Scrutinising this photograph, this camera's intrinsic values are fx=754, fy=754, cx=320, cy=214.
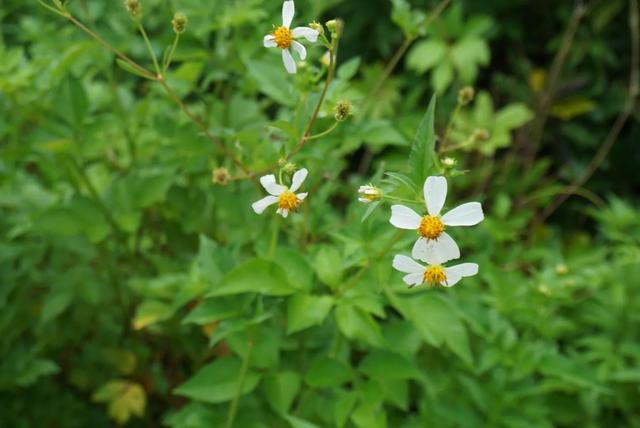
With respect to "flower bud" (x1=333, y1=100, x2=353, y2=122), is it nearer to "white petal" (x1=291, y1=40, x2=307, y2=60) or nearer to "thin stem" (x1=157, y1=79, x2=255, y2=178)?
"white petal" (x1=291, y1=40, x2=307, y2=60)

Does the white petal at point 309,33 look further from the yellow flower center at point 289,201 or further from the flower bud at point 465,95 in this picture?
the flower bud at point 465,95

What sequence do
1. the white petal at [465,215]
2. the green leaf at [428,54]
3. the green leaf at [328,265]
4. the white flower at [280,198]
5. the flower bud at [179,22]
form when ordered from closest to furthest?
the white petal at [465,215] < the white flower at [280,198] < the flower bud at [179,22] < the green leaf at [328,265] < the green leaf at [428,54]

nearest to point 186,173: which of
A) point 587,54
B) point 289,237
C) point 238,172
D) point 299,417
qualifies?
point 238,172

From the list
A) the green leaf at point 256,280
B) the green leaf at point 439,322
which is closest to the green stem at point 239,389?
the green leaf at point 256,280

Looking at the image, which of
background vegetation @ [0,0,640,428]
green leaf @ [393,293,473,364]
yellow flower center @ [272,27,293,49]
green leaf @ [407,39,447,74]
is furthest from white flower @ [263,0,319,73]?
green leaf @ [407,39,447,74]

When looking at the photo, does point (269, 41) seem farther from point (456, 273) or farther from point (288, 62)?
point (456, 273)

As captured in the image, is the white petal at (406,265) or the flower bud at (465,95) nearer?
the white petal at (406,265)
